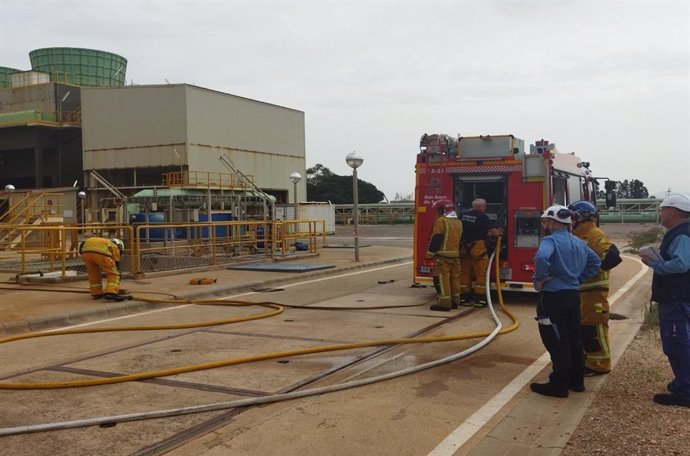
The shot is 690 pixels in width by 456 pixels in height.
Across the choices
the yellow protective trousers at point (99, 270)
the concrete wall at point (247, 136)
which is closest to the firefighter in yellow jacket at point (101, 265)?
the yellow protective trousers at point (99, 270)

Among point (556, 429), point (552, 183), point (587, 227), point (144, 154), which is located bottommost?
point (556, 429)

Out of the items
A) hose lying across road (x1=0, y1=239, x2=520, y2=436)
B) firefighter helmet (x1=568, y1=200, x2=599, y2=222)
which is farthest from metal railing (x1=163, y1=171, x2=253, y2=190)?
firefighter helmet (x1=568, y1=200, x2=599, y2=222)

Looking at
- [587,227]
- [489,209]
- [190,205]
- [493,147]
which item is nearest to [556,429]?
[587,227]

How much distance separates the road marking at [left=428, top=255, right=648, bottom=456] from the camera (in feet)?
14.0

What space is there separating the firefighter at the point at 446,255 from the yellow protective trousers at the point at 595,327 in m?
4.12

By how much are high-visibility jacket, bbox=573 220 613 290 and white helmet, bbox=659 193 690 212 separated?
902mm

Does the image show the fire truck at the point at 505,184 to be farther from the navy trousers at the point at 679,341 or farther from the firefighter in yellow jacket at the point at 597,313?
the navy trousers at the point at 679,341

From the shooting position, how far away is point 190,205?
2956cm

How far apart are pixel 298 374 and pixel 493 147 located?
6100 mm

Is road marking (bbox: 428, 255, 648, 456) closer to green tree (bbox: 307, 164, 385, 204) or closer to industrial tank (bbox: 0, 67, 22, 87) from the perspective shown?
industrial tank (bbox: 0, 67, 22, 87)

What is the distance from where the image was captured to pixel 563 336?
5410 mm

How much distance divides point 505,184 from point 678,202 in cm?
583

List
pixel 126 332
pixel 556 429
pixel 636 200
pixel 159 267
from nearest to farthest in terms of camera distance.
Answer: pixel 556 429 → pixel 126 332 → pixel 159 267 → pixel 636 200

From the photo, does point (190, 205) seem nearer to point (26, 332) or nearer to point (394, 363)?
point (26, 332)
